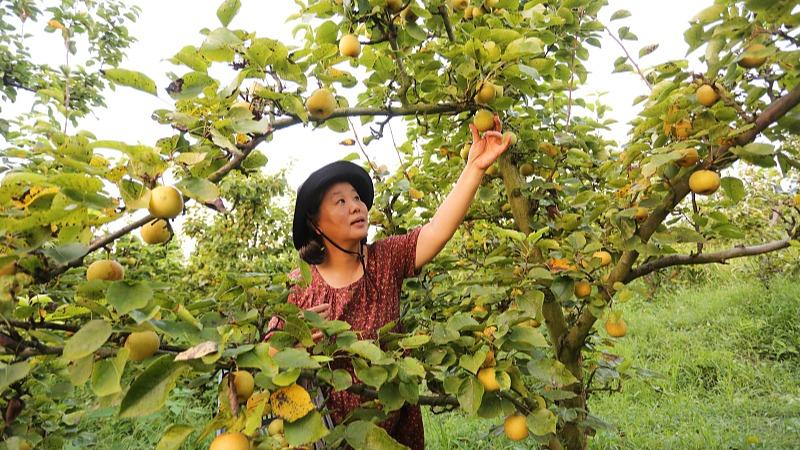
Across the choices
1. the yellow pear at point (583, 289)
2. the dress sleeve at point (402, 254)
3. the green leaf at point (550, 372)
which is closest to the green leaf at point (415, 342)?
the green leaf at point (550, 372)

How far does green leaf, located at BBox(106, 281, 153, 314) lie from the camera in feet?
2.29

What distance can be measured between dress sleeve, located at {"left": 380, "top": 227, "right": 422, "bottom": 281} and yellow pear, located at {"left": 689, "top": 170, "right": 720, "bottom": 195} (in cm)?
75

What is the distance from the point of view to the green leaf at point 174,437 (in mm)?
795

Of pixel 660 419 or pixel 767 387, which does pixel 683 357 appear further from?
pixel 660 419

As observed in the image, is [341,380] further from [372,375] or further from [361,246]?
[361,246]

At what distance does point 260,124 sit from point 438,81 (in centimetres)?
63

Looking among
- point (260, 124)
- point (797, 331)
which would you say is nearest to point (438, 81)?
point (260, 124)

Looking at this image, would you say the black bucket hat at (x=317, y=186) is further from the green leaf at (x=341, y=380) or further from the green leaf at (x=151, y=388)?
the green leaf at (x=151, y=388)

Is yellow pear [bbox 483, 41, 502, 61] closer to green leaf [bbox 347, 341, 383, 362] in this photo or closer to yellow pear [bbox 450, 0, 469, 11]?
yellow pear [bbox 450, 0, 469, 11]

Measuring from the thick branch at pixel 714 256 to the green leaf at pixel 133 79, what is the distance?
1287 mm

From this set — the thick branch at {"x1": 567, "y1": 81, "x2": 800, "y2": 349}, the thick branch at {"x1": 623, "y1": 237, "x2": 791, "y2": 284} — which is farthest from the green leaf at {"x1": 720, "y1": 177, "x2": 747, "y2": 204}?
the thick branch at {"x1": 623, "y1": 237, "x2": 791, "y2": 284}

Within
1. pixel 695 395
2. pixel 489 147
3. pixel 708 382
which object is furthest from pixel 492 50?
pixel 708 382

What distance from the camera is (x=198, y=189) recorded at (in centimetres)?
78

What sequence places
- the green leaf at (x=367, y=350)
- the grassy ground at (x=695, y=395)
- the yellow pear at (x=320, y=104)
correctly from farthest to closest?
the grassy ground at (x=695, y=395), the yellow pear at (x=320, y=104), the green leaf at (x=367, y=350)
